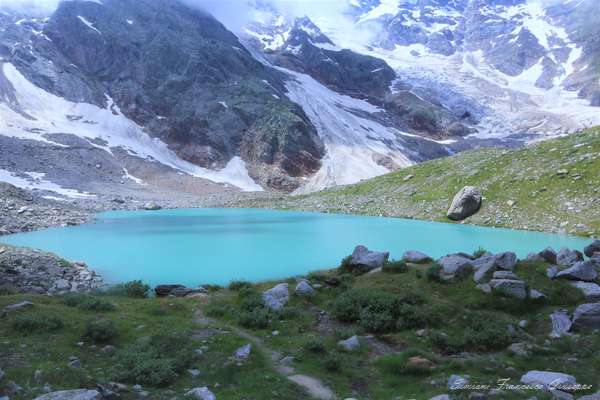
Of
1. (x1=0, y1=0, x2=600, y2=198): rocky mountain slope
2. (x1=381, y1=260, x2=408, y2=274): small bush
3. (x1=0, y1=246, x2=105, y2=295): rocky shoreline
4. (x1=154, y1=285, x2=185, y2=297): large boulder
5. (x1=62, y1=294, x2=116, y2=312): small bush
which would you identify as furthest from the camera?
(x1=0, y1=0, x2=600, y2=198): rocky mountain slope

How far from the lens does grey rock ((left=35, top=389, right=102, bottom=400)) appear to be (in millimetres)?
7969

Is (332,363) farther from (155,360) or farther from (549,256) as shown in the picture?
(549,256)

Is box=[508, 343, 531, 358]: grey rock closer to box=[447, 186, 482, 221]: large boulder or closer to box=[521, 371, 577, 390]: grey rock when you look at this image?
box=[521, 371, 577, 390]: grey rock

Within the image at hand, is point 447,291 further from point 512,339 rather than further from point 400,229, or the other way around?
point 400,229

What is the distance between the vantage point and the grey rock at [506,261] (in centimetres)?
1611

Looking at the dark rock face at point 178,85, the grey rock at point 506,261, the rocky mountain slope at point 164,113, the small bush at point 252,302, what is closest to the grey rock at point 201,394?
the small bush at point 252,302

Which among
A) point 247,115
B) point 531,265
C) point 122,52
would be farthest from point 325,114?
point 531,265

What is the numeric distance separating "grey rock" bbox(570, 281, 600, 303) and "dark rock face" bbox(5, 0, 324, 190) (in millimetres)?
125129

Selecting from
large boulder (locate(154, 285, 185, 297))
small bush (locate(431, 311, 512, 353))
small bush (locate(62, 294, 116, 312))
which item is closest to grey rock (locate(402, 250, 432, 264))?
small bush (locate(431, 311, 512, 353))

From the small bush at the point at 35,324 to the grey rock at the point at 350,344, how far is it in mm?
7404

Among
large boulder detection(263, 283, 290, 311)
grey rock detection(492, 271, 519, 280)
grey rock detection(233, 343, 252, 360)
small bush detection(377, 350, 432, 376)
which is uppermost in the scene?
grey rock detection(492, 271, 519, 280)

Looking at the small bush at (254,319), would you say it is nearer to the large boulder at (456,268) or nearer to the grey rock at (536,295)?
the large boulder at (456,268)

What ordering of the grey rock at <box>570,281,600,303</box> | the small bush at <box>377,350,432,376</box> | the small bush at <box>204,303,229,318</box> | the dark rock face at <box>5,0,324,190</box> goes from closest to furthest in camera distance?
the small bush at <box>377,350,432,376</box> < the grey rock at <box>570,281,600,303</box> < the small bush at <box>204,303,229,318</box> < the dark rock face at <box>5,0,324,190</box>

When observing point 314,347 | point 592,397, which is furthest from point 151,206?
point 592,397
